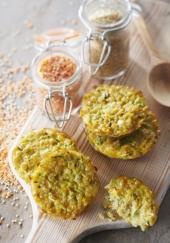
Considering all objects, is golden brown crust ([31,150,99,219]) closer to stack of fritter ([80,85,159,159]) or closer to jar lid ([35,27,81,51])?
stack of fritter ([80,85,159,159])

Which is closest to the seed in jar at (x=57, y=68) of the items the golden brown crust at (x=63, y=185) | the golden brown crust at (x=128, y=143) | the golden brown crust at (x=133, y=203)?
the golden brown crust at (x=128, y=143)

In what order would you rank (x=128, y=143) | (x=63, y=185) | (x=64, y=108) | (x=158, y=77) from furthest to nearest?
(x=158, y=77) → (x=64, y=108) → (x=128, y=143) → (x=63, y=185)

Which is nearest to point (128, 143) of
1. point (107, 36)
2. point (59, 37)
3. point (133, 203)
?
point (133, 203)

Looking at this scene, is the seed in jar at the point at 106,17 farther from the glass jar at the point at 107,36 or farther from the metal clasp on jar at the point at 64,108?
the metal clasp on jar at the point at 64,108

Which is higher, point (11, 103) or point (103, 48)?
point (103, 48)

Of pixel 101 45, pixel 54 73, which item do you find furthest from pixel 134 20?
pixel 54 73

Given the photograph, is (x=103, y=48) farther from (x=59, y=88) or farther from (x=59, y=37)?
(x=59, y=37)

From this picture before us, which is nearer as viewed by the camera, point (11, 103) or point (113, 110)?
point (113, 110)

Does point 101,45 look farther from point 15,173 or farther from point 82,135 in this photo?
point 15,173
